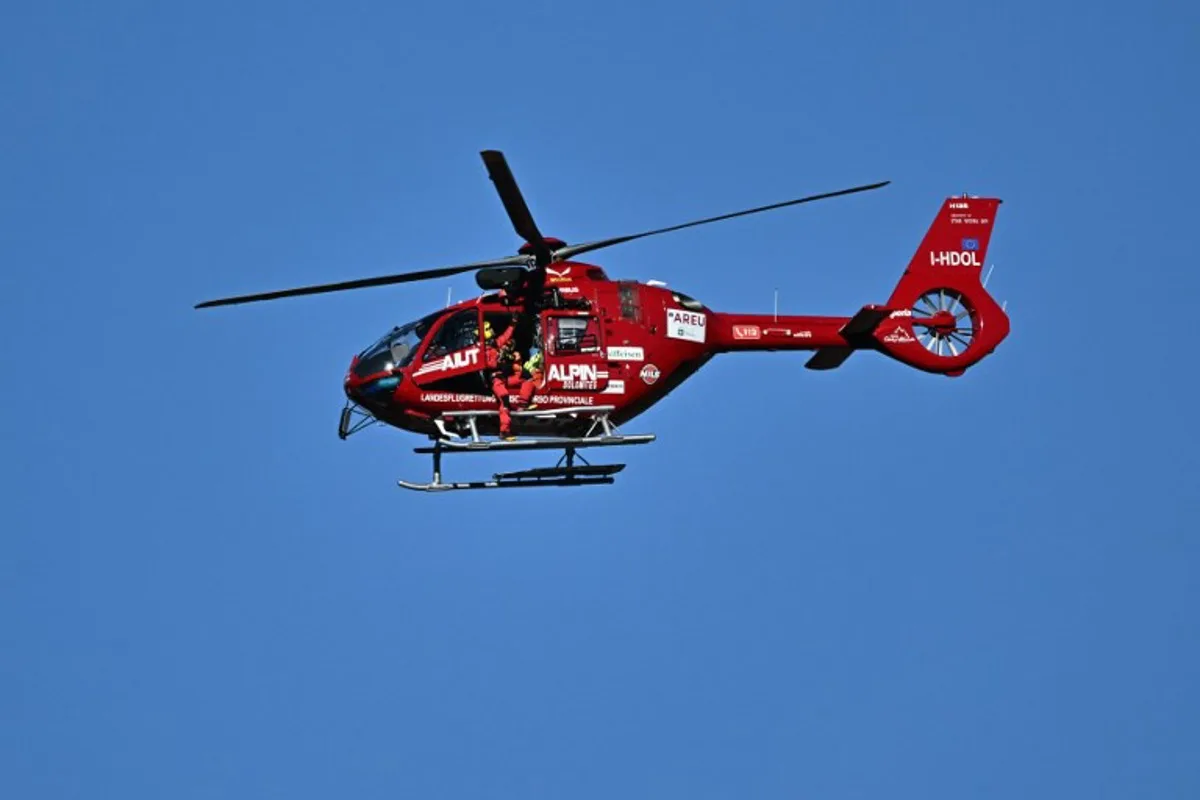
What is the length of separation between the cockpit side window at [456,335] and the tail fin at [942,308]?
365 centimetres

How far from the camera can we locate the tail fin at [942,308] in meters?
19.0

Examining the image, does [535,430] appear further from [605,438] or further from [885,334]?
[885,334]

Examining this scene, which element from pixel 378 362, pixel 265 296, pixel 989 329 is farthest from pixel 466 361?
pixel 989 329

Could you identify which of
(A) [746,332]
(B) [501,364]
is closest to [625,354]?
(B) [501,364]

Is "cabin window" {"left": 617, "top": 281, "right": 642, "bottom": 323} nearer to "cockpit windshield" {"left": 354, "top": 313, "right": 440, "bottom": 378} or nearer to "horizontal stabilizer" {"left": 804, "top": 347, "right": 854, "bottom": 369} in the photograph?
"cockpit windshield" {"left": 354, "top": 313, "right": 440, "bottom": 378}

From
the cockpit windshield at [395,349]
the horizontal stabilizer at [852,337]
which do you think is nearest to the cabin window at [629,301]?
the cockpit windshield at [395,349]

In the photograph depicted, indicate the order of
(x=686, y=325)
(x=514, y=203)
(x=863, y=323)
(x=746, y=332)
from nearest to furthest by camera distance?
(x=514, y=203) < (x=686, y=325) < (x=746, y=332) < (x=863, y=323)

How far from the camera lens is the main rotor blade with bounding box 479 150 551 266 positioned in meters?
15.2

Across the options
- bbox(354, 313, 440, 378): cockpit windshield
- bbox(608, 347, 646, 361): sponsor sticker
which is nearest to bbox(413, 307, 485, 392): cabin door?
bbox(354, 313, 440, 378): cockpit windshield

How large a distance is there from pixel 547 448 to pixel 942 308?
484 cm

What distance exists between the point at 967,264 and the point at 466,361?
5.59 meters

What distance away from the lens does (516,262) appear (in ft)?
56.5

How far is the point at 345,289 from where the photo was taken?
1672 cm

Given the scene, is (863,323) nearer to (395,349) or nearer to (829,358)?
(829,358)
